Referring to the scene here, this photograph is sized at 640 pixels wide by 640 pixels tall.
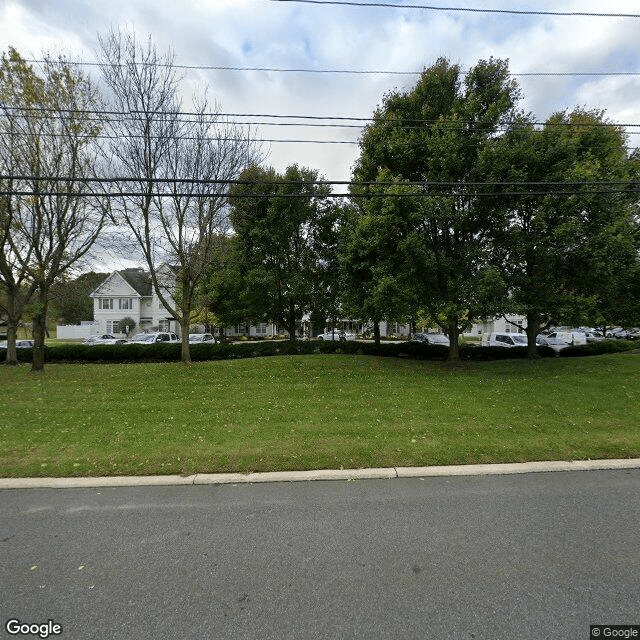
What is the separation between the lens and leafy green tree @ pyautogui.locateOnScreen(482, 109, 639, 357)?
34.6ft

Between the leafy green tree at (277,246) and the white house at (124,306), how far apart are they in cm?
2671

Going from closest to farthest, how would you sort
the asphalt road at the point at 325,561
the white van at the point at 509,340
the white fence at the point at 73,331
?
the asphalt road at the point at 325,561 < the white van at the point at 509,340 < the white fence at the point at 73,331

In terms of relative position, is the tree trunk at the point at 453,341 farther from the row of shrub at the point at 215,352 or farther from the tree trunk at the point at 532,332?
the tree trunk at the point at 532,332

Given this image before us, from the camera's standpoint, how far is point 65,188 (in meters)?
12.5

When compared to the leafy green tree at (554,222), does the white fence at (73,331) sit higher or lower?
lower

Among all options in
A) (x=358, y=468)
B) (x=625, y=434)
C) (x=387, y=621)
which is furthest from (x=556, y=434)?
(x=387, y=621)

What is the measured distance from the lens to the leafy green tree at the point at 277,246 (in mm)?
19250

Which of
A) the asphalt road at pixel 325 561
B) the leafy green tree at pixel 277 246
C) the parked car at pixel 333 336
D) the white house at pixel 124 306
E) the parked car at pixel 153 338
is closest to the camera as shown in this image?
the asphalt road at pixel 325 561

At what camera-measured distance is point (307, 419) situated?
7.22 metres

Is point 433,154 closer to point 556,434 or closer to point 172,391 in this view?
point 556,434

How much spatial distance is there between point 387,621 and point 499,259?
11.5 metres

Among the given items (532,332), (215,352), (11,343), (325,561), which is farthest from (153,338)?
(325,561)

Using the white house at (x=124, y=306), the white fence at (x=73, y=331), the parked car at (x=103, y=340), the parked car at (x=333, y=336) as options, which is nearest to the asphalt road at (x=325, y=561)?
the parked car at (x=333, y=336)

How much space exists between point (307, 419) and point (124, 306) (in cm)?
4280
